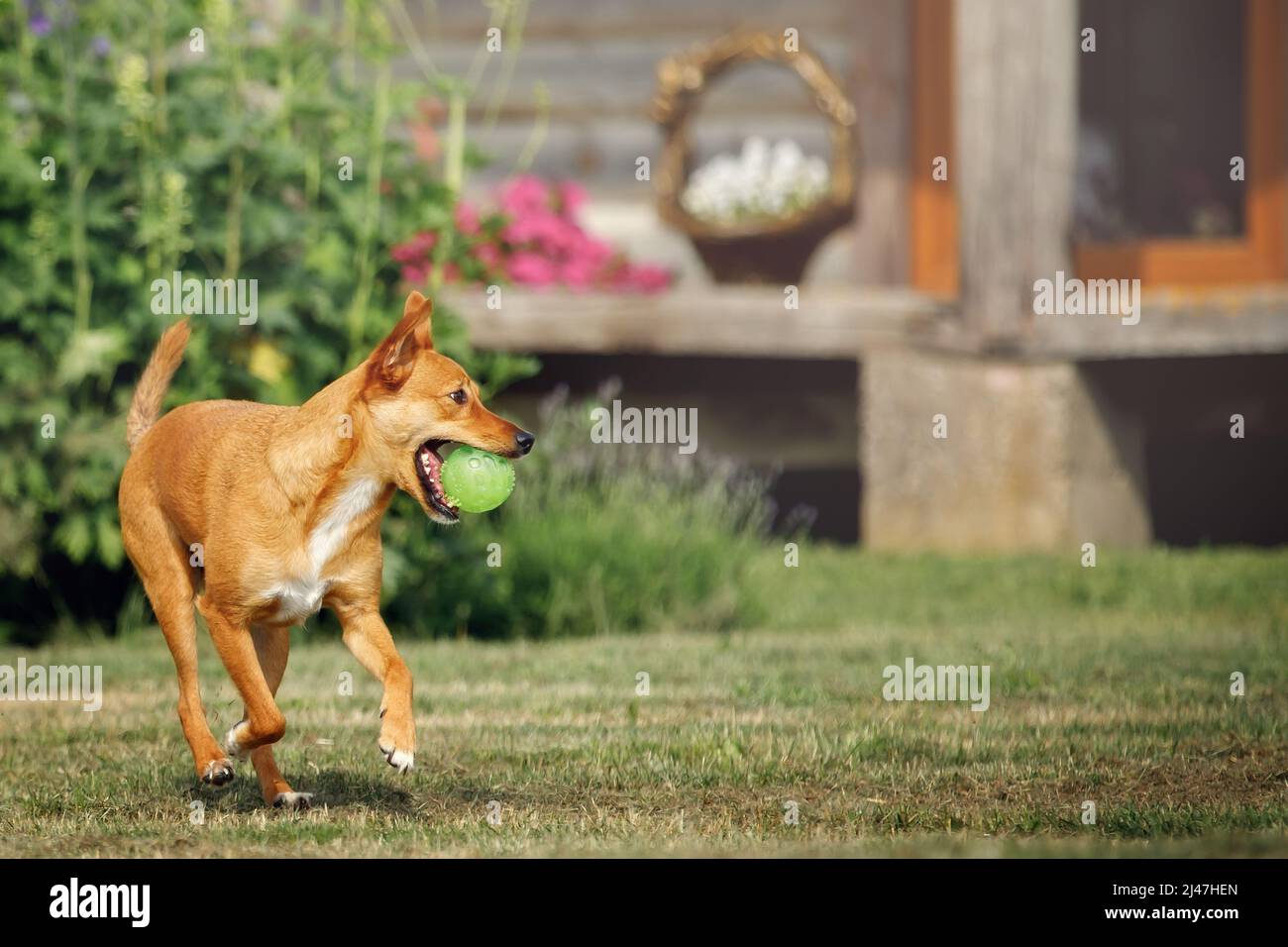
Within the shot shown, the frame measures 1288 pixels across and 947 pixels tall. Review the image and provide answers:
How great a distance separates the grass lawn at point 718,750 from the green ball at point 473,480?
0.78 m

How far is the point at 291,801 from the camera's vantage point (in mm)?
5039

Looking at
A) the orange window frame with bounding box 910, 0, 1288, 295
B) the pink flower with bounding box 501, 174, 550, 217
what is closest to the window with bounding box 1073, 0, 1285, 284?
the orange window frame with bounding box 910, 0, 1288, 295

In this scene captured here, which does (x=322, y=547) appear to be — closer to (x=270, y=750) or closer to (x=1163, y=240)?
(x=270, y=750)

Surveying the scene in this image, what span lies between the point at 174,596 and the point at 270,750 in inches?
18.3

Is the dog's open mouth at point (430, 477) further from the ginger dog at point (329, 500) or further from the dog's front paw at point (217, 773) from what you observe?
the dog's front paw at point (217, 773)

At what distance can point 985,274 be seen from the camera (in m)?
10.2

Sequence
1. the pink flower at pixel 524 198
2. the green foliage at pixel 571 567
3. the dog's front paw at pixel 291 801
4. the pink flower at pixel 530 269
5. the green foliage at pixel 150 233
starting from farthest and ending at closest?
the pink flower at pixel 524 198
the pink flower at pixel 530 269
the green foliage at pixel 571 567
the green foliage at pixel 150 233
the dog's front paw at pixel 291 801

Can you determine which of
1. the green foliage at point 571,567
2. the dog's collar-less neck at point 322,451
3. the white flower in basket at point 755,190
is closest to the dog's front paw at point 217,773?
the dog's collar-less neck at point 322,451

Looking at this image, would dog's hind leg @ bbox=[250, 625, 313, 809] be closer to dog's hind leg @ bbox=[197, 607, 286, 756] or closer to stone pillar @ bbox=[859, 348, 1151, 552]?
dog's hind leg @ bbox=[197, 607, 286, 756]

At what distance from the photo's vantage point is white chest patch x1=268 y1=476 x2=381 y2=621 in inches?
189

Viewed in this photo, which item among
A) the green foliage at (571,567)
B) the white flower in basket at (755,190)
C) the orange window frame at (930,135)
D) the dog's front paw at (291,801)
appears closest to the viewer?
the dog's front paw at (291,801)

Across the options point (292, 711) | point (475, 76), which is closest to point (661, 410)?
point (475, 76)

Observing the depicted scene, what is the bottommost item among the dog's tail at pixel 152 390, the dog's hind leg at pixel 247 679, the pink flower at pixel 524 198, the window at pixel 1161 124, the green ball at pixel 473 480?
the dog's hind leg at pixel 247 679

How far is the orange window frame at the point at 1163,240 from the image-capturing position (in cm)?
1238
